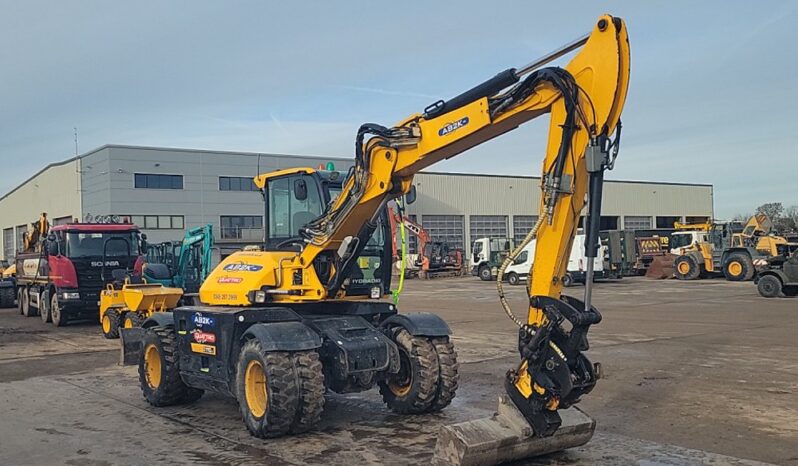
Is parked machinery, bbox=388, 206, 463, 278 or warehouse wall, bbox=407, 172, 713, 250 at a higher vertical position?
warehouse wall, bbox=407, 172, 713, 250

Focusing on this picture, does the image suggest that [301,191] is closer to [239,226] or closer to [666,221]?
[239,226]

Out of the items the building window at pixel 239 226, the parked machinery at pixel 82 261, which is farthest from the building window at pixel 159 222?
the parked machinery at pixel 82 261

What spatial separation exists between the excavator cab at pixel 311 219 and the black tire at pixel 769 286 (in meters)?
20.6

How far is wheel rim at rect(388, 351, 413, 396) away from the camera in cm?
905

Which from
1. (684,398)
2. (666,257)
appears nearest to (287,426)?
(684,398)

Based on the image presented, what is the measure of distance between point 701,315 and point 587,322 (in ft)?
53.2

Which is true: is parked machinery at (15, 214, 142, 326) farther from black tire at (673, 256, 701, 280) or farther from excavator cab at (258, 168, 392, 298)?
Answer: black tire at (673, 256, 701, 280)

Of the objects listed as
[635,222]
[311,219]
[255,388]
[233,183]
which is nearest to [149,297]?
[311,219]

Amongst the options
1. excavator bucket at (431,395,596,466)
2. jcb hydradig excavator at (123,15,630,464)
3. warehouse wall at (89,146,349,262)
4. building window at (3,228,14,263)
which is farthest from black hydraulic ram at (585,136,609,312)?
building window at (3,228,14,263)

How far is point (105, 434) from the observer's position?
8.52 metres

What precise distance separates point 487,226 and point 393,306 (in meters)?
57.4

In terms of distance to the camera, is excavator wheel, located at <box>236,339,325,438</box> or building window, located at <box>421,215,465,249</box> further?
building window, located at <box>421,215,465,249</box>

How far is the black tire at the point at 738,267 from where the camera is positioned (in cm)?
3466

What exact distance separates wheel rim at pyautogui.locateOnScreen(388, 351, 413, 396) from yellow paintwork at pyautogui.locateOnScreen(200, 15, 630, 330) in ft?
3.63
